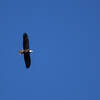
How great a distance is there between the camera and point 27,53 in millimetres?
34656

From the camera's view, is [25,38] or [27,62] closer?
[25,38]

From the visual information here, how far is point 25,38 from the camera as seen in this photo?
3322 centimetres

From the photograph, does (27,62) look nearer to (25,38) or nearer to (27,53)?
(27,53)

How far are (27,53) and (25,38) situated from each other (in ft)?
7.33

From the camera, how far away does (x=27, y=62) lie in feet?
116

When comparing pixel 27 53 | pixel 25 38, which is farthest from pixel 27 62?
pixel 25 38

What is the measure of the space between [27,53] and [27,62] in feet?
4.22

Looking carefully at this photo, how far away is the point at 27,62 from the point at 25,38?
351cm
